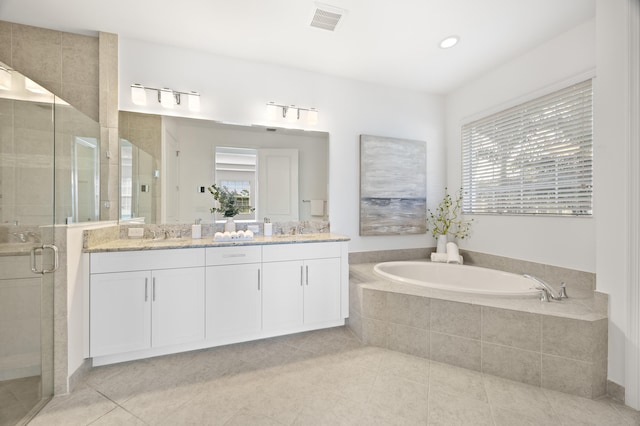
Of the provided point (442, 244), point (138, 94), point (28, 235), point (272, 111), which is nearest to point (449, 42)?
point (272, 111)

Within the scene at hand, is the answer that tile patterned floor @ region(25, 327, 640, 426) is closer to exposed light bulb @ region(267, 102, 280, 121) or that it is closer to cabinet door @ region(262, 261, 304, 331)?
cabinet door @ region(262, 261, 304, 331)

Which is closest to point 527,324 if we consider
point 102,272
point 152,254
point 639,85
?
point 639,85

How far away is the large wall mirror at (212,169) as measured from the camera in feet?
7.88

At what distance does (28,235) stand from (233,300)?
1.28 m

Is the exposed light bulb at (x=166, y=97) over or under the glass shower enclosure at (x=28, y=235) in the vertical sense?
over

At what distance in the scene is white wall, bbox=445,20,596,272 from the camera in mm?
2139

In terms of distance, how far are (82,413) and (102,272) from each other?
81 cm

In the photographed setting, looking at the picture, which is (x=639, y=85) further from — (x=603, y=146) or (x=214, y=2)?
(x=214, y=2)

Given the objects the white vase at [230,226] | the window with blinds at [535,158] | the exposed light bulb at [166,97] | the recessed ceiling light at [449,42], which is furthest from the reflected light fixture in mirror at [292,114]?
the window with blinds at [535,158]

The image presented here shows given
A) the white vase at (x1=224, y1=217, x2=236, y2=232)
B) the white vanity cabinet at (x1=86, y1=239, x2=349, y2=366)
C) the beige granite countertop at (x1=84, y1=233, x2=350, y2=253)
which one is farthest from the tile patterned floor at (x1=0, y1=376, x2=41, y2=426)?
the white vase at (x1=224, y1=217, x2=236, y2=232)

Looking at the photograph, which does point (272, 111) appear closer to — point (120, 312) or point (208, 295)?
point (208, 295)

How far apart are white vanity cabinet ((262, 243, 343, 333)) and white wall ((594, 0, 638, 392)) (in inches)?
70.9

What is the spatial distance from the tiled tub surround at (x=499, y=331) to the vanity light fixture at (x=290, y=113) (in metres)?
1.77

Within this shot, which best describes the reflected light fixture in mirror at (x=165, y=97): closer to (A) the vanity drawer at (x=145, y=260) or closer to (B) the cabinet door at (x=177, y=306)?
(A) the vanity drawer at (x=145, y=260)
